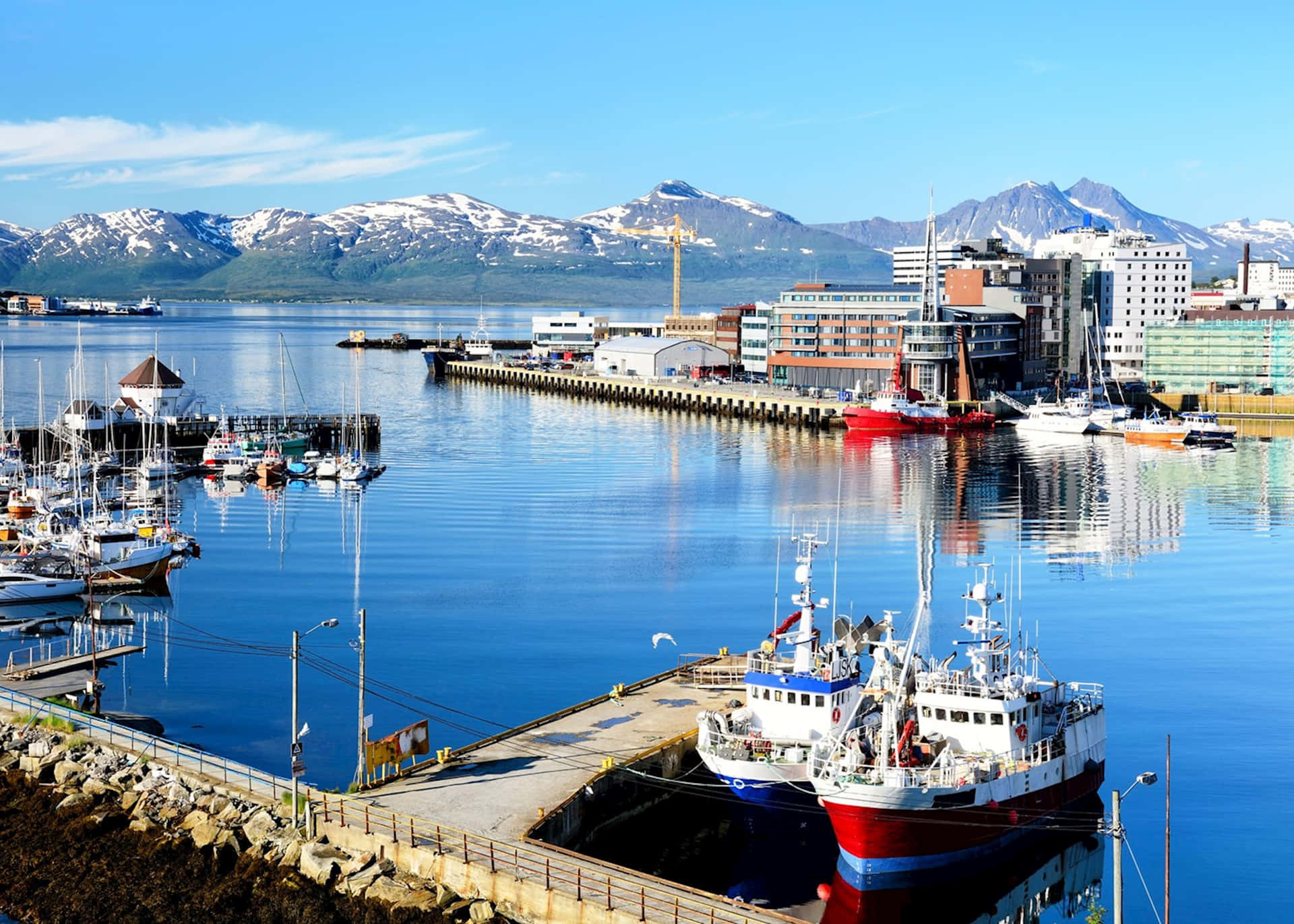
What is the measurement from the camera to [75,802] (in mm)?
26094

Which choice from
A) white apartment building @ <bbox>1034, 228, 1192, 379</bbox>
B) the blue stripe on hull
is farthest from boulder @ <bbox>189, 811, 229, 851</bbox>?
white apartment building @ <bbox>1034, 228, 1192, 379</bbox>

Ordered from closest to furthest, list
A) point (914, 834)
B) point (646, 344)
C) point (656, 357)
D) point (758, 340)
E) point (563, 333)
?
point (914, 834) → point (758, 340) → point (656, 357) → point (646, 344) → point (563, 333)

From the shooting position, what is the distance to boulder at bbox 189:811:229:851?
949 inches

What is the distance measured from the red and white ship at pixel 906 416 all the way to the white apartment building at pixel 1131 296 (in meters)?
36.3

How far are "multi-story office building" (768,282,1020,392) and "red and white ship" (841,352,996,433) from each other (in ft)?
20.8

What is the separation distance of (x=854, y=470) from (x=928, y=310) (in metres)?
37.9

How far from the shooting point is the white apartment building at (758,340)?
417 ft

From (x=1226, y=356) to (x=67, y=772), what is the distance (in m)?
104

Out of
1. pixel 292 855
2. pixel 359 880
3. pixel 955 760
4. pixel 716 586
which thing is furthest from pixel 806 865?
pixel 716 586

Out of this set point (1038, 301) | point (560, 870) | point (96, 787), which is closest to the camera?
point (560, 870)

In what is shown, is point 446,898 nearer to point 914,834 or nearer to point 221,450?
point 914,834

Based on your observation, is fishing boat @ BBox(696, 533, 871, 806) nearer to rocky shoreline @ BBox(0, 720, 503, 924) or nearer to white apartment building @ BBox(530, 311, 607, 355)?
rocky shoreline @ BBox(0, 720, 503, 924)

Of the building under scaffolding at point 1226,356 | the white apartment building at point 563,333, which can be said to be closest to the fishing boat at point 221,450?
the building under scaffolding at point 1226,356

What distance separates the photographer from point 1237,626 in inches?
1695
